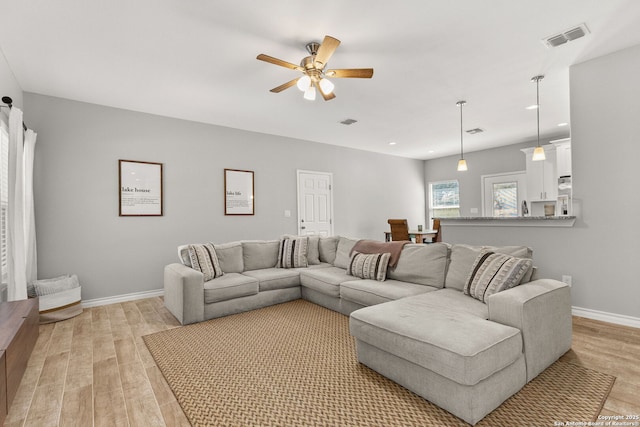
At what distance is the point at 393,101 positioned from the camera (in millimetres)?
4305

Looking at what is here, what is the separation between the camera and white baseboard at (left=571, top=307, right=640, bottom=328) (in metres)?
2.96

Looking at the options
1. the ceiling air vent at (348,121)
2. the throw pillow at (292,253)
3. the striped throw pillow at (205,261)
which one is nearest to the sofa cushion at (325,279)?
the throw pillow at (292,253)

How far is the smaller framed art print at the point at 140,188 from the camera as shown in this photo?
4.34 meters

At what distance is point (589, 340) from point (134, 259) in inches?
205

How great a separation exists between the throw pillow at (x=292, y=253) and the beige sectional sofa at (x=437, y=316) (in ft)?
1.67

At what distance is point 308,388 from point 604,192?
3413 mm

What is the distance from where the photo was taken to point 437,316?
6.80 feet

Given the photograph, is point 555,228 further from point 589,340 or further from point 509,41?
point 509,41

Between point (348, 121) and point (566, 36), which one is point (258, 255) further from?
point (566, 36)

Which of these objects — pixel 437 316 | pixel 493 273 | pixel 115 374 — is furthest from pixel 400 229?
pixel 115 374

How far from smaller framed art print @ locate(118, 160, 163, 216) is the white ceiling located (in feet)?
2.68

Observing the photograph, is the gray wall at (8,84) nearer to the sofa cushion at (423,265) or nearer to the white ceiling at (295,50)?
the white ceiling at (295,50)

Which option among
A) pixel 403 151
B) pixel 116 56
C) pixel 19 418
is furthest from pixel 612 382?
pixel 403 151

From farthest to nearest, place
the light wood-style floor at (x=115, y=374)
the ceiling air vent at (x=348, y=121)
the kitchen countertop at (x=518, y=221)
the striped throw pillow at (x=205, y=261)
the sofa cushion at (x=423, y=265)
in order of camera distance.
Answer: the ceiling air vent at (x=348, y=121) < the striped throw pillow at (x=205, y=261) < the kitchen countertop at (x=518, y=221) < the sofa cushion at (x=423, y=265) < the light wood-style floor at (x=115, y=374)
